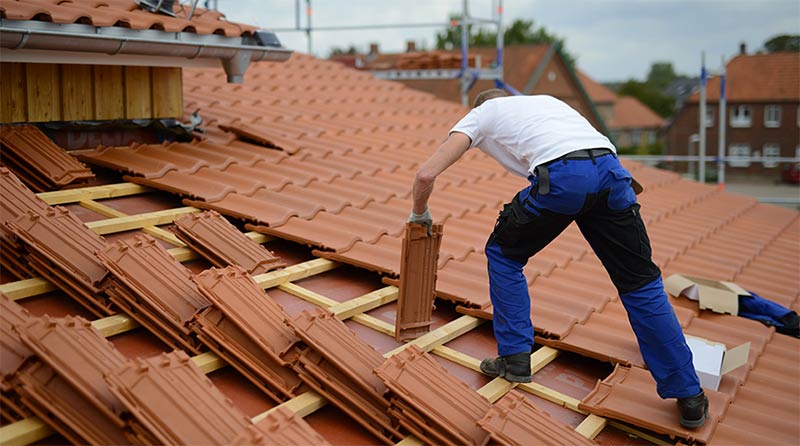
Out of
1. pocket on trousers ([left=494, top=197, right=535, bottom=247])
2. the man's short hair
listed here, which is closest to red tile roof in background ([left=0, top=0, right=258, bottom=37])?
the man's short hair

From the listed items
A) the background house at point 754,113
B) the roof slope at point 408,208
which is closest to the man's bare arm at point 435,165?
the roof slope at point 408,208

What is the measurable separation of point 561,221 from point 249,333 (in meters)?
1.25

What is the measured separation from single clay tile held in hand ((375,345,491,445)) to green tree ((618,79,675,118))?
6632cm

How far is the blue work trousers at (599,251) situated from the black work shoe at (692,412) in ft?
0.11

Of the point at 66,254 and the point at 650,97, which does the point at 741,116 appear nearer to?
the point at 650,97

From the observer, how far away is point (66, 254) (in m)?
2.85

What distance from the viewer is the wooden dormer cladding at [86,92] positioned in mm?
4051

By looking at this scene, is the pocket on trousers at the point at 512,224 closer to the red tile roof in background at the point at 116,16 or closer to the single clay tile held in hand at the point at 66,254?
the single clay tile held in hand at the point at 66,254

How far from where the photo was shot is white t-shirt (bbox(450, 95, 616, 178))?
9.25 ft

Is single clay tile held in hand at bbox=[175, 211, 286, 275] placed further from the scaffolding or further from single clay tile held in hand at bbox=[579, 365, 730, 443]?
the scaffolding

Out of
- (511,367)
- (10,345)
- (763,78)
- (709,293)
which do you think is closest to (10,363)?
(10,345)

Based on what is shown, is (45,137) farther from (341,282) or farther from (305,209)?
(341,282)

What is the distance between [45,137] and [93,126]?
0.50 m

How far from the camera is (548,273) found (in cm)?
406
